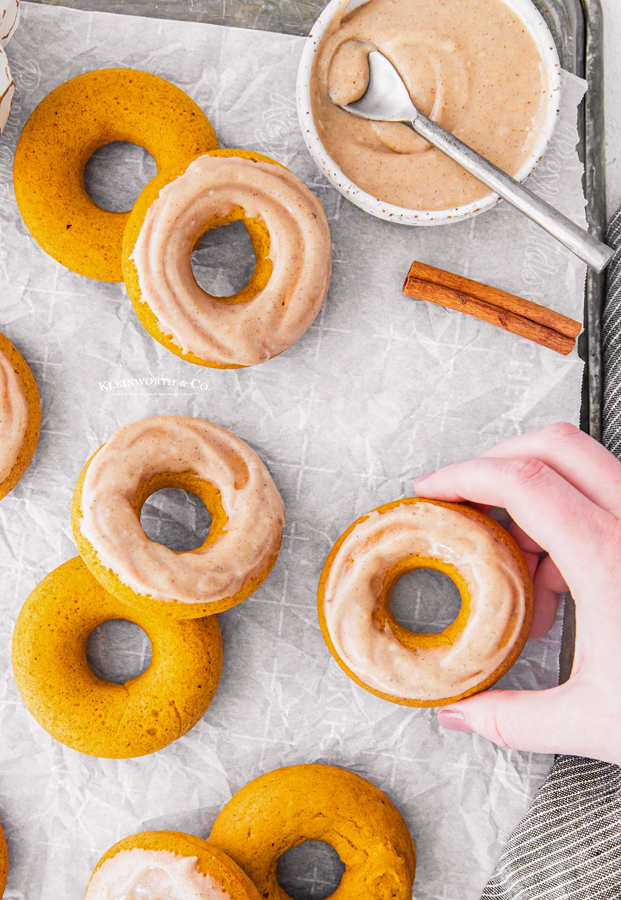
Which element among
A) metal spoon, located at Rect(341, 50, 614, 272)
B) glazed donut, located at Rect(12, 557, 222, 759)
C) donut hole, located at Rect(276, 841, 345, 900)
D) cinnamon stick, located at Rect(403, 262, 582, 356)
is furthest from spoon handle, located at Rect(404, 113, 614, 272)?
donut hole, located at Rect(276, 841, 345, 900)

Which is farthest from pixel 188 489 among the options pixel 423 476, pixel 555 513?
pixel 555 513

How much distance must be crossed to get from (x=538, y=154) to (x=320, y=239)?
0.47m

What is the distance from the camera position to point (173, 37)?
1.48 meters

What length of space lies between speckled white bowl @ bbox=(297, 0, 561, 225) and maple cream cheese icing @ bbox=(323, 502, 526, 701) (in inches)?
→ 22.8

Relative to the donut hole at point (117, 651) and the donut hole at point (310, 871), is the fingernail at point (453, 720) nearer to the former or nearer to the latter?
the donut hole at point (310, 871)

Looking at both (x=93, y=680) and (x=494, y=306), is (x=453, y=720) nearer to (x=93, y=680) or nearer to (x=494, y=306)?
(x=93, y=680)

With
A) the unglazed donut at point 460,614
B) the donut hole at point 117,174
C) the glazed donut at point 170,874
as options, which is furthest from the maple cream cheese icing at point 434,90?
the glazed donut at point 170,874

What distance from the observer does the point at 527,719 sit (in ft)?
4.13

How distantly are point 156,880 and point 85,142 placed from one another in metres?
1.48

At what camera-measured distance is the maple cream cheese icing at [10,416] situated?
4.50ft

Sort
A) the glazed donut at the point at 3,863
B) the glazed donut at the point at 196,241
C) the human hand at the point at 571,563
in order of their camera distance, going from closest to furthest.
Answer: the human hand at the point at 571,563, the glazed donut at the point at 196,241, the glazed donut at the point at 3,863

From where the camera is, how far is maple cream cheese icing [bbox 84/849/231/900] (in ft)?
4.21

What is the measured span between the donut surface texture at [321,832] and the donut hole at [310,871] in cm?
8

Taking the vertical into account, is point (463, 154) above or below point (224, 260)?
above
